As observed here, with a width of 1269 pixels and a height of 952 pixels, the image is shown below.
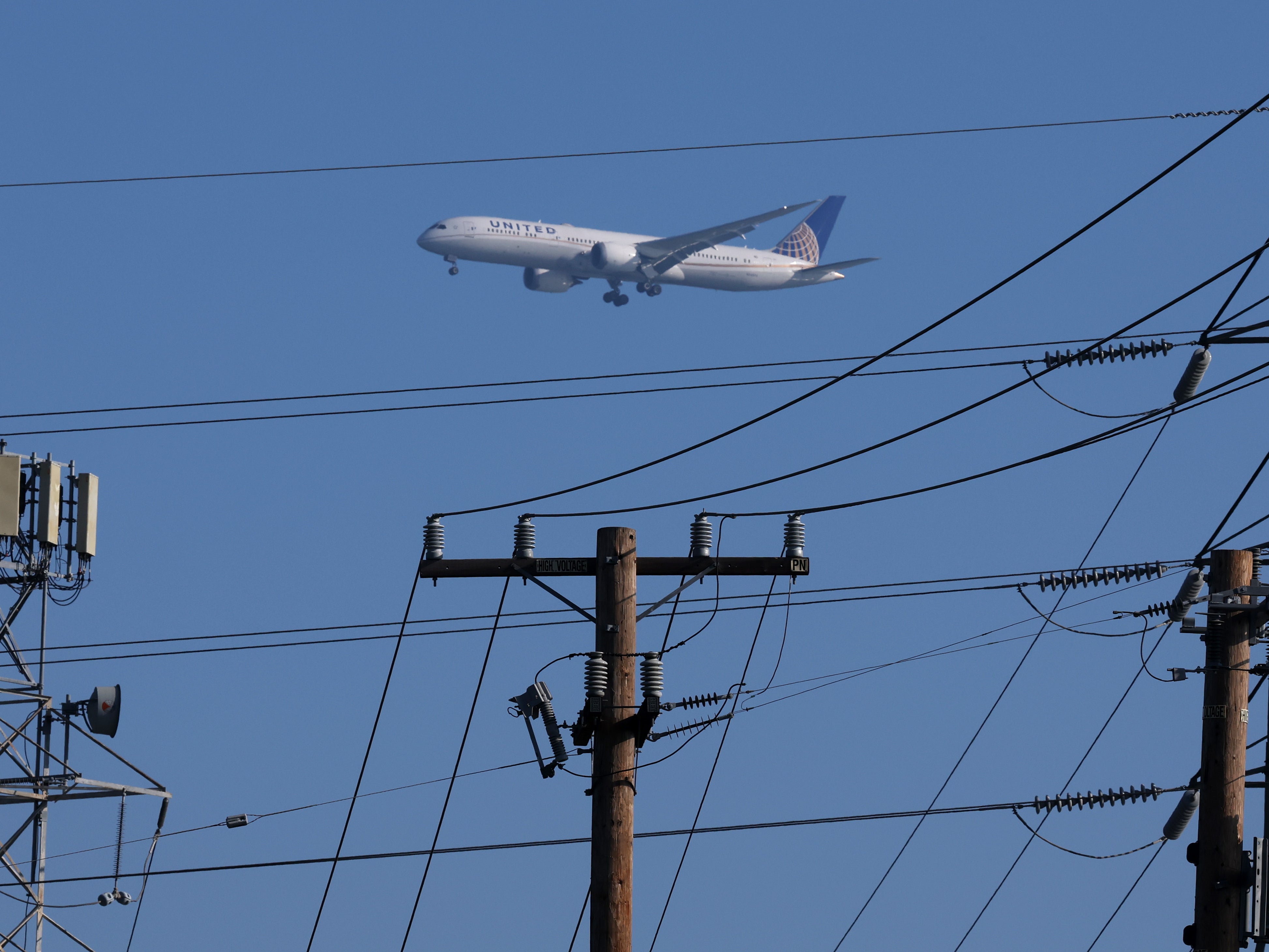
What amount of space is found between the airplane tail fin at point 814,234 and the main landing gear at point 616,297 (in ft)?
106

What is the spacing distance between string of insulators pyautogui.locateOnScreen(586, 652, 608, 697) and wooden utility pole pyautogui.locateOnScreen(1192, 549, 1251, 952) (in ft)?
18.8

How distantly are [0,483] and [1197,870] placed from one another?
19.3 m

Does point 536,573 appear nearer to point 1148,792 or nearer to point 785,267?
point 1148,792

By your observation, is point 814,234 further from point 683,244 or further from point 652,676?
point 652,676

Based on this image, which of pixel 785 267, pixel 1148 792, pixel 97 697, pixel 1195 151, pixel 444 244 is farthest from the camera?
pixel 785 267

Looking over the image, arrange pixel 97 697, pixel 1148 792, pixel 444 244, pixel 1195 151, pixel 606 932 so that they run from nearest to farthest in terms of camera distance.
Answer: pixel 1195 151 → pixel 606 932 → pixel 1148 792 → pixel 97 697 → pixel 444 244

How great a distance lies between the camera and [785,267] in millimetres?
127250

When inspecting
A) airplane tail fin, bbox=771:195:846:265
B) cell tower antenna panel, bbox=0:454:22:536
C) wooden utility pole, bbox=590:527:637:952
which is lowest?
wooden utility pole, bbox=590:527:637:952

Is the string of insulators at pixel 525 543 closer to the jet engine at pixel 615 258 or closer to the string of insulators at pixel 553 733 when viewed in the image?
the string of insulators at pixel 553 733

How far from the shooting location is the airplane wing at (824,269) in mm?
121438

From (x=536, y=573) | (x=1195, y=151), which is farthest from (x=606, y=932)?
(x=1195, y=151)

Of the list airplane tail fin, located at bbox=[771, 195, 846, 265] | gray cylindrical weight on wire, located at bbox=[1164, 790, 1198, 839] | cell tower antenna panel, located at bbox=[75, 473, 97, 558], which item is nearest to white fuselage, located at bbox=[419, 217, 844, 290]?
airplane tail fin, located at bbox=[771, 195, 846, 265]

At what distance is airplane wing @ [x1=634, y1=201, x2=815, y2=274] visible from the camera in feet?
357

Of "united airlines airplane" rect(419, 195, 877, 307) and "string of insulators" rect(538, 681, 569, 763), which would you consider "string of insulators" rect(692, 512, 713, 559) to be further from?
"united airlines airplane" rect(419, 195, 877, 307)
